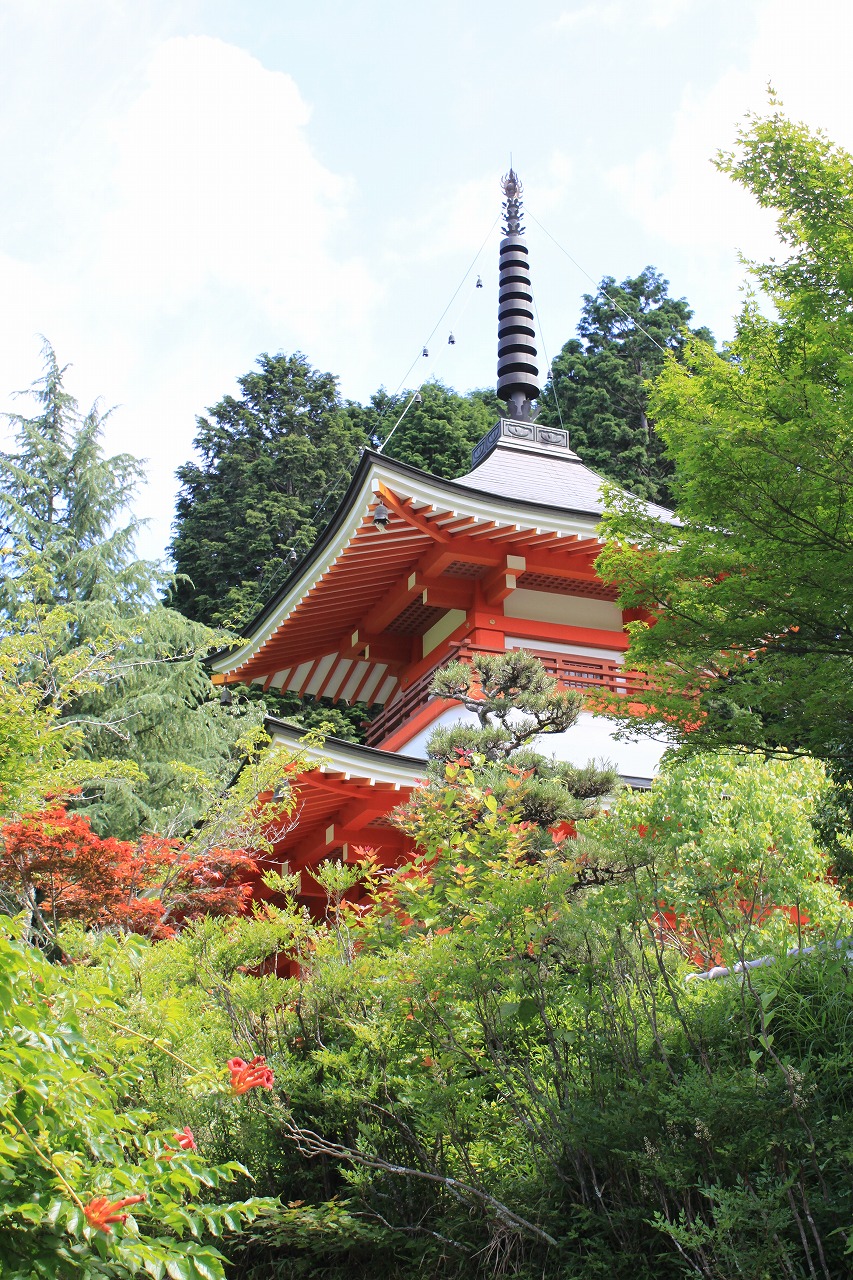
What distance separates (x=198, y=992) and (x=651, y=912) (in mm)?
2006

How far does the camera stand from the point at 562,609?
36.9 ft

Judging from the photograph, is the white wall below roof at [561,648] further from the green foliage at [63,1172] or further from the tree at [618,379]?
the tree at [618,379]

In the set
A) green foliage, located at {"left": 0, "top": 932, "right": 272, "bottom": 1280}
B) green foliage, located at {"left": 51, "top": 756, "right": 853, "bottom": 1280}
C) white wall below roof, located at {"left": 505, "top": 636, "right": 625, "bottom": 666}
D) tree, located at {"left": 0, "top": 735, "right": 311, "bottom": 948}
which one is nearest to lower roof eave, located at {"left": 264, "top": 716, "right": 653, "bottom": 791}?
tree, located at {"left": 0, "top": 735, "right": 311, "bottom": 948}

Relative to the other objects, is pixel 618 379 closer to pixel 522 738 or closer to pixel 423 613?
pixel 423 613

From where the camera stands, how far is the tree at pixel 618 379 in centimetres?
2586

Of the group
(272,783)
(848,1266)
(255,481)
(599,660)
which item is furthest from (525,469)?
(255,481)

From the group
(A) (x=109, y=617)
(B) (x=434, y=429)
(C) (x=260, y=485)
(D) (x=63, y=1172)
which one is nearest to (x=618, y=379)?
(B) (x=434, y=429)

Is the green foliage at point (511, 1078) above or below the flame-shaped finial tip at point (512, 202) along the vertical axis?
below

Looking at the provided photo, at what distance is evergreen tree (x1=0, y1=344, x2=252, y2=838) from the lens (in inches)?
583

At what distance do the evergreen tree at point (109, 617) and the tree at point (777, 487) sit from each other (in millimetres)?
9535

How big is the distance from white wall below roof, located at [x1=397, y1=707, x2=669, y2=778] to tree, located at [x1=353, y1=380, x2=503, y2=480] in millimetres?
15794

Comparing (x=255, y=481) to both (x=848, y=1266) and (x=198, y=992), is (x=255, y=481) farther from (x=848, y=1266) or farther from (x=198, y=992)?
(x=848, y=1266)

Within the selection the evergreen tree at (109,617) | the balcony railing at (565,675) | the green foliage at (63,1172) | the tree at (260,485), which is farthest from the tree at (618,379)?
the green foliage at (63,1172)

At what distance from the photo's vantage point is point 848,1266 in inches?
112
